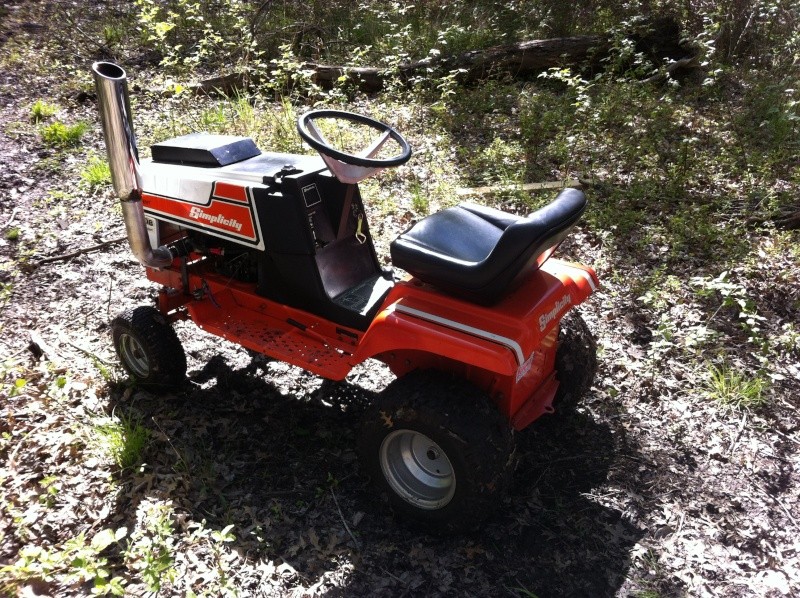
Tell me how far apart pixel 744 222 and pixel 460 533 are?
343cm

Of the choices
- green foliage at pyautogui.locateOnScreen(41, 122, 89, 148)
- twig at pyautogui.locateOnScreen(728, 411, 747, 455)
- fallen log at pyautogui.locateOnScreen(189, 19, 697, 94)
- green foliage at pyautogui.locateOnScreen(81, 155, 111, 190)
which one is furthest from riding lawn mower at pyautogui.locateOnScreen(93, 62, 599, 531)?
fallen log at pyautogui.locateOnScreen(189, 19, 697, 94)

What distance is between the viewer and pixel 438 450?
7.93 feet

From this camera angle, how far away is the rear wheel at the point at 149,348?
121 inches

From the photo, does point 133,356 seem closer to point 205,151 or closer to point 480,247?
point 205,151

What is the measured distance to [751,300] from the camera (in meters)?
3.72

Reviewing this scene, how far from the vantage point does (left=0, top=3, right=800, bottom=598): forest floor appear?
2381mm

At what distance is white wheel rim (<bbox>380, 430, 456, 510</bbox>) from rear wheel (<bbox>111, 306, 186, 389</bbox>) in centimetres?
129

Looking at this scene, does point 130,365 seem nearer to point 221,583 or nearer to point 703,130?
point 221,583

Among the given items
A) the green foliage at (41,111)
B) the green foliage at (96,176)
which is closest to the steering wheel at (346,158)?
Answer: the green foliage at (96,176)

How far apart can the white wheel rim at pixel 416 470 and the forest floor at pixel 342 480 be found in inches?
6.2

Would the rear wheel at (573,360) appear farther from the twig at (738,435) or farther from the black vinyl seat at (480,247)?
the twig at (738,435)

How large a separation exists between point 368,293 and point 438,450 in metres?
0.89

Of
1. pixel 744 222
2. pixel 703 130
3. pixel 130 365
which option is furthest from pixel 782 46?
pixel 130 365

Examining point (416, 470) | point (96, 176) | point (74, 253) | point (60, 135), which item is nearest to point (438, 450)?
point (416, 470)
